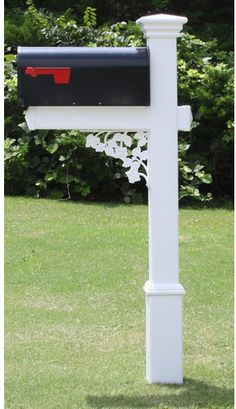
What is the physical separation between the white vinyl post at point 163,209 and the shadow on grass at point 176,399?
158 mm

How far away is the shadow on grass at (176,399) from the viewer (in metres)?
4.96

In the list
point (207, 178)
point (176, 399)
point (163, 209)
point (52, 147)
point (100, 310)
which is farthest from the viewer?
point (207, 178)

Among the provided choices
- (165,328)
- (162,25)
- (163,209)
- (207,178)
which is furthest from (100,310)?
(207,178)

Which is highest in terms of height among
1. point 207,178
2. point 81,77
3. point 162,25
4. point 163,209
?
point 162,25

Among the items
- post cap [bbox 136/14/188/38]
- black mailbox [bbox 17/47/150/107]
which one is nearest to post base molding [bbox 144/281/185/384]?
black mailbox [bbox 17/47/150/107]

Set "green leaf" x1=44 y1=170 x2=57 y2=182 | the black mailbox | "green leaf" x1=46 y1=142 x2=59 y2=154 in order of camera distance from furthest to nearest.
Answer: "green leaf" x1=44 y1=170 x2=57 y2=182, "green leaf" x1=46 y1=142 x2=59 y2=154, the black mailbox

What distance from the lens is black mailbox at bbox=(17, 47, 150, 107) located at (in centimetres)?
506

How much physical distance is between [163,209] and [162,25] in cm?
103

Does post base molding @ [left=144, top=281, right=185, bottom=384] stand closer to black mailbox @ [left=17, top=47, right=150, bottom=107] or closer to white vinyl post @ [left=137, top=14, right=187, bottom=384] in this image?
white vinyl post @ [left=137, top=14, right=187, bottom=384]

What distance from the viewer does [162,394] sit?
5141 millimetres

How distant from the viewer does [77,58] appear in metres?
5.07

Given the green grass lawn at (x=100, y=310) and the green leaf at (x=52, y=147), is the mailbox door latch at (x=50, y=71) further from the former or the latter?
the green leaf at (x=52, y=147)

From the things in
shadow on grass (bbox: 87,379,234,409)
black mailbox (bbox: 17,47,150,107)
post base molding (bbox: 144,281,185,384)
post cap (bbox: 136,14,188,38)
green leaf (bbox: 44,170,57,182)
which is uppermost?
post cap (bbox: 136,14,188,38)

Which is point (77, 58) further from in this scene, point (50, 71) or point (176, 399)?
point (176, 399)
